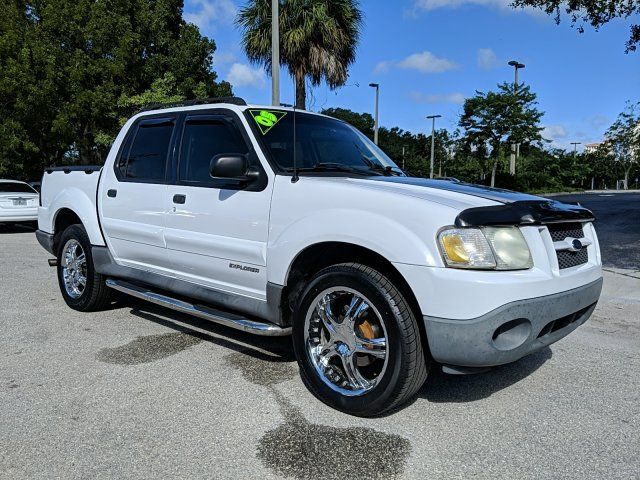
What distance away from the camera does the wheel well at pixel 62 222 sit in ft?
19.0

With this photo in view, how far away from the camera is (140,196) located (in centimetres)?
470

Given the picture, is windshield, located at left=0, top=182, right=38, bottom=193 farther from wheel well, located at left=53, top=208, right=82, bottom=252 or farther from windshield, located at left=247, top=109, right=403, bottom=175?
windshield, located at left=247, top=109, right=403, bottom=175

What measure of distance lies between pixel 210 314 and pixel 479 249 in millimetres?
2055

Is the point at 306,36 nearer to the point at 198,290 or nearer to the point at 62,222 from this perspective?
the point at 62,222

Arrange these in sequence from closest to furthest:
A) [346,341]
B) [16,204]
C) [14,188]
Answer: [346,341] → [16,204] → [14,188]

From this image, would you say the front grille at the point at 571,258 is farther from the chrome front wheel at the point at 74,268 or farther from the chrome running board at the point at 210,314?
the chrome front wheel at the point at 74,268

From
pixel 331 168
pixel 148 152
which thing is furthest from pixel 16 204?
pixel 331 168

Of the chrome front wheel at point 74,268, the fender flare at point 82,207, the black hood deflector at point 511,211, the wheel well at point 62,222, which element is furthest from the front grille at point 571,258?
the wheel well at point 62,222

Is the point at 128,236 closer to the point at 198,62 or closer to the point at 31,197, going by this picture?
the point at 31,197

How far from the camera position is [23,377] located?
3.84 meters

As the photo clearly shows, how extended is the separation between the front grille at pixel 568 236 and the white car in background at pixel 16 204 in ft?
44.5

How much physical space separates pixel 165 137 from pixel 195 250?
1.17m

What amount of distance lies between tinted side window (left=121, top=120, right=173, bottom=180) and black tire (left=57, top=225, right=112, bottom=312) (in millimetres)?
1000

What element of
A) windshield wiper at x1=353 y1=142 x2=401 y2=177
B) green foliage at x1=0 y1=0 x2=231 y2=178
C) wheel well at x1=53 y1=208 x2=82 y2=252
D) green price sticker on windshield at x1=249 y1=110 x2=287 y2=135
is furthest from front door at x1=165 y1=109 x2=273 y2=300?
green foliage at x1=0 y1=0 x2=231 y2=178
